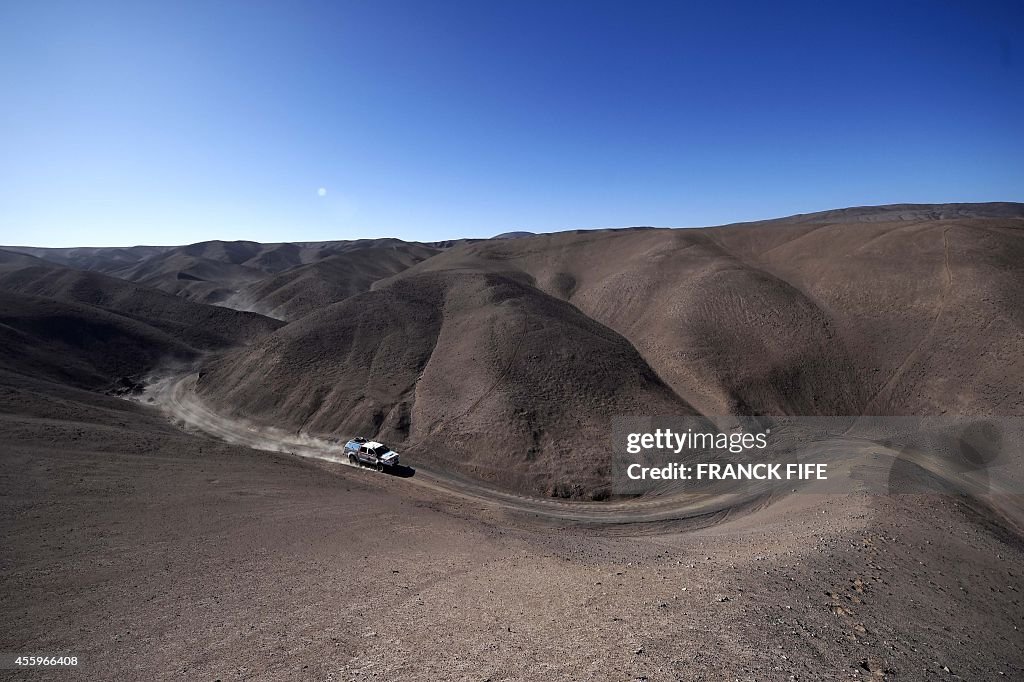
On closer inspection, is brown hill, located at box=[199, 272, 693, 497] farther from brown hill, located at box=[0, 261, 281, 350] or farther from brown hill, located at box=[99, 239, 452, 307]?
brown hill, located at box=[99, 239, 452, 307]

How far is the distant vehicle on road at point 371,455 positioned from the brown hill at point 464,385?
2.65m

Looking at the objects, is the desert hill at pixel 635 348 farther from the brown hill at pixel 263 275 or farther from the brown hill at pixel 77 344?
the brown hill at pixel 263 275

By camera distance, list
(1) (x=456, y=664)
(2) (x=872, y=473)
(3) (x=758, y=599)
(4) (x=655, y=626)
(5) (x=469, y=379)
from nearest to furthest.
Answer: (1) (x=456, y=664)
(4) (x=655, y=626)
(3) (x=758, y=599)
(2) (x=872, y=473)
(5) (x=469, y=379)

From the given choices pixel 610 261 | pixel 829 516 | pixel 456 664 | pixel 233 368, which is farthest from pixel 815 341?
pixel 233 368

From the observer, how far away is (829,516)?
16.0 meters

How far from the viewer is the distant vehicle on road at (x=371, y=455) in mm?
25688

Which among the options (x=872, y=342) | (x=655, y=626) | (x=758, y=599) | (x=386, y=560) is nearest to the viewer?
(x=655, y=626)

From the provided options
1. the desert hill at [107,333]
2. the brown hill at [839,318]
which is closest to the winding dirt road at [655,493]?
the brown hill at [839,318]

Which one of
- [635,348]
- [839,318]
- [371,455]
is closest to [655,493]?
[371,455]

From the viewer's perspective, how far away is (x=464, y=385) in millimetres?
33312

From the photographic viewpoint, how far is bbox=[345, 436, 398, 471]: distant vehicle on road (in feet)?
84.3

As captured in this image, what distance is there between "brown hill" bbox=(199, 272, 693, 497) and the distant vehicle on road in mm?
2655

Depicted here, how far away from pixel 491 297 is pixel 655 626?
4229 centimetres

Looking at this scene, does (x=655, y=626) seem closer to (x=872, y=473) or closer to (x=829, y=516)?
(x=829, y=516)
